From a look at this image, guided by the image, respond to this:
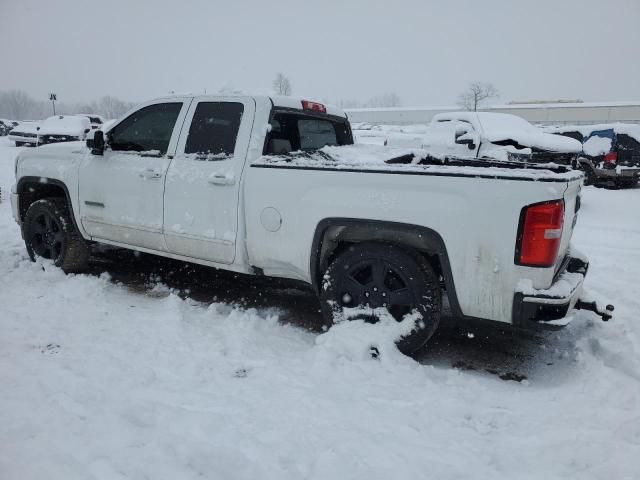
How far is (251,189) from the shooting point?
144 inches

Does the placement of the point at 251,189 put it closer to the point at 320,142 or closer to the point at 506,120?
the point at 320,142

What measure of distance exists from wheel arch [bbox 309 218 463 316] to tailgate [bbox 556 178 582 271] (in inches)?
28.7

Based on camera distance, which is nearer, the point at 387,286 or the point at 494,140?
the point at 387,286

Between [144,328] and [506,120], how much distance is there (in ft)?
28.1

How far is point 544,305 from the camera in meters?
2.82

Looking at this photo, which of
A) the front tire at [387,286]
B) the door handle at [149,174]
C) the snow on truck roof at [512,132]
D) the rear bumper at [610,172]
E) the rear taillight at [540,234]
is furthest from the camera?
the rear bumper at [610,172]

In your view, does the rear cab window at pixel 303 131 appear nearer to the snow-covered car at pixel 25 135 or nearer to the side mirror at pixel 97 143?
the side mirror at pixel 97 143

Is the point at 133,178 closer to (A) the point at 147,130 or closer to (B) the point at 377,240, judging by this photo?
(A) the point at 147,130

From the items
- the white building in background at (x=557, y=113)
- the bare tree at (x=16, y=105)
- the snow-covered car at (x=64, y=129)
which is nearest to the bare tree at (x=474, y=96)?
the white building in background at (x=557, y=113)

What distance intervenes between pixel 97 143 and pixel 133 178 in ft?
1.85

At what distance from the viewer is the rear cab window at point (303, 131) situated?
12.9 ft

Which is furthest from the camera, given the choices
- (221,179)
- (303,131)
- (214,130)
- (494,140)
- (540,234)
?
(494,140)

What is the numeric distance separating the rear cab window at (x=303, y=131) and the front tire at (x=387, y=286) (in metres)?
1.15

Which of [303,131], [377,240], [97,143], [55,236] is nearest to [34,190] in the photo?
[55,236]
